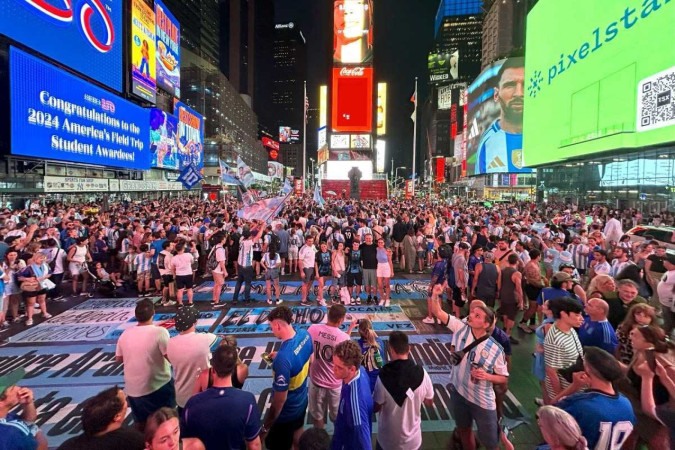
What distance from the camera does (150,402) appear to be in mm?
4008

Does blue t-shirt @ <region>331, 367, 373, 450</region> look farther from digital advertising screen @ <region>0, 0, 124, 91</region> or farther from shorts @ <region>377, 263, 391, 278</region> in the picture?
digital advertising screen @ <region>0, 0, 124, 91</region>

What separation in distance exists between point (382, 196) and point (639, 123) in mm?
39338

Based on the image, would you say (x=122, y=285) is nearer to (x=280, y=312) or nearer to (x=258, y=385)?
(x=258, y=385)

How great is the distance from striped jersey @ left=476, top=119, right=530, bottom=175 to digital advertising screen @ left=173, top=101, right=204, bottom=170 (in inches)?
1736

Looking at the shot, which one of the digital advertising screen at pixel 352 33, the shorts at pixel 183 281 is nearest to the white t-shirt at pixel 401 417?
the shorts at pixel 183 281

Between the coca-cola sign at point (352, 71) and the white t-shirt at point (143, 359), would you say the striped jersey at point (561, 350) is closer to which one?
the white t-shirt at point (143, 359)

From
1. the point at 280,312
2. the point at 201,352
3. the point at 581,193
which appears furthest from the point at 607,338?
the point at 581,193

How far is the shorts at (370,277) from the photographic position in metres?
9.84

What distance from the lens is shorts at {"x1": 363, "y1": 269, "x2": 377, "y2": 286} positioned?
9.84m

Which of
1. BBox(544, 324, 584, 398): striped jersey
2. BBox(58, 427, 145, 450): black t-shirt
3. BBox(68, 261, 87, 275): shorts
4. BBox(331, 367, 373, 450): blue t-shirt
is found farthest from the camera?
BBox(68, 261, 87, 275): shorts

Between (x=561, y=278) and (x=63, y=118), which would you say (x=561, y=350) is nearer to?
(x=561, y=278)

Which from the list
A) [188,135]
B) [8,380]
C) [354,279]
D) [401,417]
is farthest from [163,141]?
[401,417]

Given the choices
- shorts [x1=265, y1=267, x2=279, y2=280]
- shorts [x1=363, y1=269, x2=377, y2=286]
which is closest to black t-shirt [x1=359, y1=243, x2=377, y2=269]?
shorts [x1=363, y1=269, x2=377, y2=286]

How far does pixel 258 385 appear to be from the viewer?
5.82m
